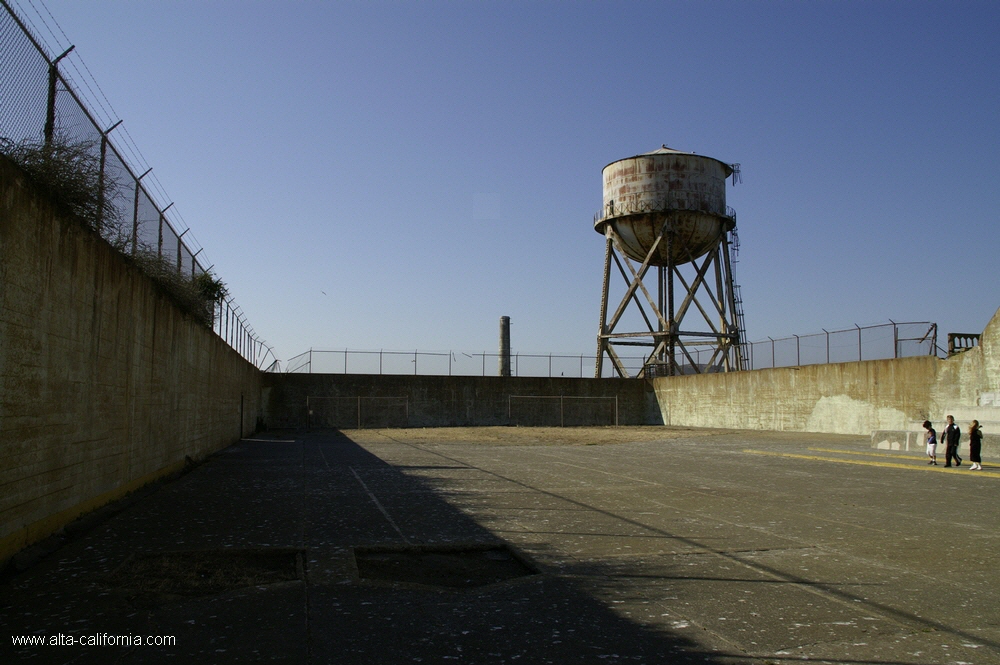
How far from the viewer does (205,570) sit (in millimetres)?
6660

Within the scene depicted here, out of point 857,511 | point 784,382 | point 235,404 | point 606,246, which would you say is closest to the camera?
point 857,511

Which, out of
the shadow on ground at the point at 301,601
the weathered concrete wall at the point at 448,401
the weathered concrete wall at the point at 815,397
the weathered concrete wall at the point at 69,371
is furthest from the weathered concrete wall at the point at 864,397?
the weathered concrete wall at the point at 69,371

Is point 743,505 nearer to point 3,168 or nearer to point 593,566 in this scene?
point 593,566

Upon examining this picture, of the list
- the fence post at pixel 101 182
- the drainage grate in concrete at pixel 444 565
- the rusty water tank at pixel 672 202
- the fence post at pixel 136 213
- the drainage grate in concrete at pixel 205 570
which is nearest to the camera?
the drainage grate in concrete at pixel 205 570

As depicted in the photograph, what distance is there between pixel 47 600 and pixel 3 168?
136 inches

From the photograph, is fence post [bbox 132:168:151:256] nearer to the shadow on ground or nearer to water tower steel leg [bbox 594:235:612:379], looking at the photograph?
the shadow on ground

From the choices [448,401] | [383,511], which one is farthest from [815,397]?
[383,511]

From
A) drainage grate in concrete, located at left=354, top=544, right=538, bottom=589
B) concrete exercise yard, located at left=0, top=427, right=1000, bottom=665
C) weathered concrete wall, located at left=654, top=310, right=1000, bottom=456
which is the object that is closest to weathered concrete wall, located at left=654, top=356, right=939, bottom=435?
weathered concrete wall, located at left=654, top=310, right=1000, bottom=456

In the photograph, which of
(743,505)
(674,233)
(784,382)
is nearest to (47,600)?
(743,505)

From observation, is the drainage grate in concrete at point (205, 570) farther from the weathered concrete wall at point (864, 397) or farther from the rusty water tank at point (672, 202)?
the rusty water tank at point (672, 202)

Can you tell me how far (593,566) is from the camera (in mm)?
6922

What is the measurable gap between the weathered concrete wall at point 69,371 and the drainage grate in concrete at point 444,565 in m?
3.07

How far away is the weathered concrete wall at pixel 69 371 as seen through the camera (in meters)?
6.69

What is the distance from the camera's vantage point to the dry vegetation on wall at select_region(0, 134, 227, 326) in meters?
7.55
